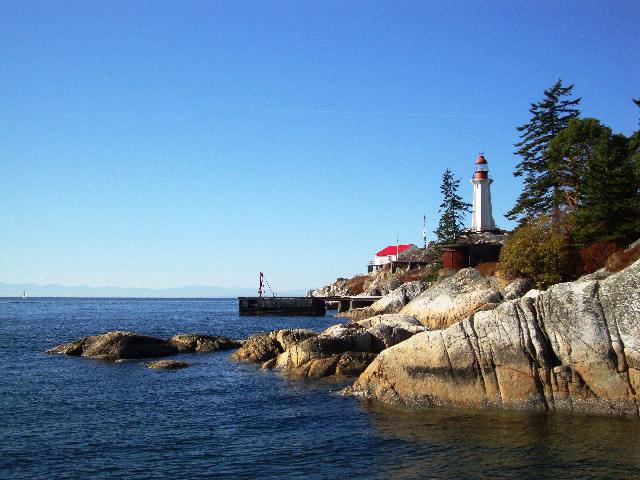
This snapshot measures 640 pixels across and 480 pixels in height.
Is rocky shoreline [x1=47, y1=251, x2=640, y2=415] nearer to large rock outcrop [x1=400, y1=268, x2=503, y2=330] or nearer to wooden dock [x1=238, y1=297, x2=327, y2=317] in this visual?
large rock outcrop [x1=400, y1=268, x2=503, y2=330]

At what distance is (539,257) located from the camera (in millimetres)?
41188

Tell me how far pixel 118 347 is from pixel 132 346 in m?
0.86

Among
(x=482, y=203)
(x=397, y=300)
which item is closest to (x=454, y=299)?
(x=397, y=300)

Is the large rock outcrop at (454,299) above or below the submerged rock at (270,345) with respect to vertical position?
above

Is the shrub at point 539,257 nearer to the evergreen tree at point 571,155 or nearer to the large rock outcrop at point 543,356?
the evergreen tree at point 571,155

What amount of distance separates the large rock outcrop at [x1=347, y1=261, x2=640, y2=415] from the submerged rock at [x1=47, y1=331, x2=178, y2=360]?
21.6 metres

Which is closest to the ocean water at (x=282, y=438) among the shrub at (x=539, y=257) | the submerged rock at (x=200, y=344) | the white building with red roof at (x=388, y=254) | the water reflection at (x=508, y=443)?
the water reflection at (x=508, y=443)

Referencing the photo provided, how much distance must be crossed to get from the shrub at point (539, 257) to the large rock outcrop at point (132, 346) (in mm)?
21419

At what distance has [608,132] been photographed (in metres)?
45.5

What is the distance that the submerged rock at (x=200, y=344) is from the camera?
41.2m

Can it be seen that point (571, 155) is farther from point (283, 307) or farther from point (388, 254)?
point (388, 254)

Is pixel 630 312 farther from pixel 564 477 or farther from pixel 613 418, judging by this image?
pixel 564 477

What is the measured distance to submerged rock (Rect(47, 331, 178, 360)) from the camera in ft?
122

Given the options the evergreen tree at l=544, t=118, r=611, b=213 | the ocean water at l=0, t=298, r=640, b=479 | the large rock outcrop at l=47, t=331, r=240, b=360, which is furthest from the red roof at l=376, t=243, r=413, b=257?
the ocean water at l=0, t=298, r=640, b=479
